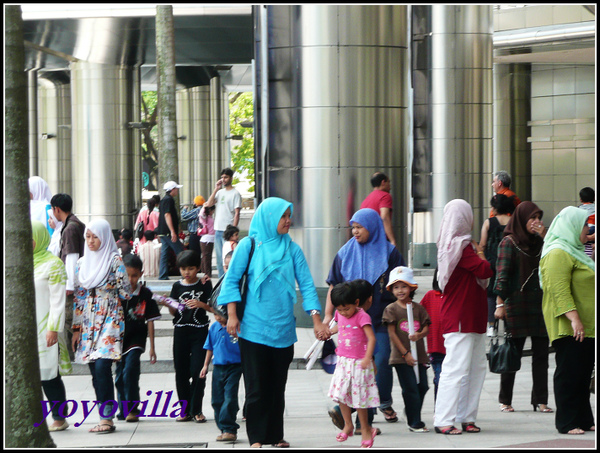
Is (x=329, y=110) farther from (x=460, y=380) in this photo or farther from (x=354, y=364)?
(x=354, y=364)

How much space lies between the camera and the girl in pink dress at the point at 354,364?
6.50 m

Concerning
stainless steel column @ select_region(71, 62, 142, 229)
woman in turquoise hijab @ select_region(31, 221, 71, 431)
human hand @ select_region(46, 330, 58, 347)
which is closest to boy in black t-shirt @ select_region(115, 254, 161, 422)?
woman in turquoise hijab @ select_region(31, 221, 71, 431)

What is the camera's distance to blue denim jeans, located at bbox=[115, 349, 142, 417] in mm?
7527

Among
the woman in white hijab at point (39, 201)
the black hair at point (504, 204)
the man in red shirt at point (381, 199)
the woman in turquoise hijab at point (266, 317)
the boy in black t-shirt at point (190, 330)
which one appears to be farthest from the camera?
the man in red shirt at point (381, 199)

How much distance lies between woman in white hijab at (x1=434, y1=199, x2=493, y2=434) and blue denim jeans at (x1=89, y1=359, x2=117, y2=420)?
2.52 m

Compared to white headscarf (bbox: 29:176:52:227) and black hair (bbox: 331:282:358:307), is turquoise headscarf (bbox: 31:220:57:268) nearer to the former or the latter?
black hair (bbox: 331:282:358:307)

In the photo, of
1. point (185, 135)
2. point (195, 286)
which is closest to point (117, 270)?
point (195, 286)

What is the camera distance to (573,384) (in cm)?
691

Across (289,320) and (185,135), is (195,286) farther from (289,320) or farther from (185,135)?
(185,135)

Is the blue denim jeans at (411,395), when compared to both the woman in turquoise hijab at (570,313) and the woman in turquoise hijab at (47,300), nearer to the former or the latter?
the woman in turquoise hijab at (570,313)

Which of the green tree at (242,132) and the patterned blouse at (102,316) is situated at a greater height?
the green tree at (242,132)

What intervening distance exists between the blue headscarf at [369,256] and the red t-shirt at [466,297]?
582mm

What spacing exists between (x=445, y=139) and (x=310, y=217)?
956 cm

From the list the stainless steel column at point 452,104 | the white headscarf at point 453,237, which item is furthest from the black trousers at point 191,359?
the stainless steel column at point 452,104
